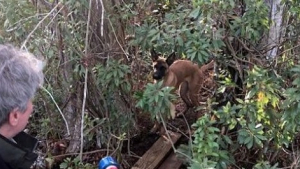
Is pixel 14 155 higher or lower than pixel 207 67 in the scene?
higher

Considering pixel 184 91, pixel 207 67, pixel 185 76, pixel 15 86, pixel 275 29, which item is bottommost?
pixel 184 91

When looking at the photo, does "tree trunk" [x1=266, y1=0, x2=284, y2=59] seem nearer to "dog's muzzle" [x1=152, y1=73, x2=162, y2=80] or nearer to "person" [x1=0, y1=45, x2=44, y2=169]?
"dog's muzzle" [x1=152, y1=73, x2=162, y2=80]

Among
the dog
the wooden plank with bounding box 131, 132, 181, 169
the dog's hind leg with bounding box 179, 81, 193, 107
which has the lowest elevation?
the wooden plank with bounding box 131, 132, 181, 169

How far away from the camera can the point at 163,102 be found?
11.3 ft

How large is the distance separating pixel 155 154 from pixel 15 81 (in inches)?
105

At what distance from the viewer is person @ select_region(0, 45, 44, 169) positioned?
6.68 ft

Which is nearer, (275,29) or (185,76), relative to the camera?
(275,29)

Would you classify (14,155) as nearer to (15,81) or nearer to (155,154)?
(15,81)

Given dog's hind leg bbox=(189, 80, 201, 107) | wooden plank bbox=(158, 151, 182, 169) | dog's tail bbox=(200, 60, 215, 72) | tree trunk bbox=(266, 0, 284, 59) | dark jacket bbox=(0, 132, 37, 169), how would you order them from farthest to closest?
dog's hind leg bbox=(189, 80, 201, 107) → dog's tail bbox=(200, 60, 215, 72) → wooden plank bbox=(158, 151, 182, 169) → tree trunk bbox=(266, 0, 284, 59) → dark jacket bbox=(0, 132, 37, 169)

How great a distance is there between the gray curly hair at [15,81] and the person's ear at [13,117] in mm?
14

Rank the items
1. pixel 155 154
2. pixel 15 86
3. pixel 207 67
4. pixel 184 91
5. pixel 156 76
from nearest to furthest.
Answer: pixel 15 86, pixel 155 154, pixel 156 76, pixel 207 67, pixel 184 91

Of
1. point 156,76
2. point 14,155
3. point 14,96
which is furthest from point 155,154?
point 14,96

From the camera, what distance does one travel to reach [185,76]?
554 centimetres

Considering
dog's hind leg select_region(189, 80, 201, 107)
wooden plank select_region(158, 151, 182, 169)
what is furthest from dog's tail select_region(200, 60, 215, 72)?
wooden plank select_region(158, 151, 182, 169)
